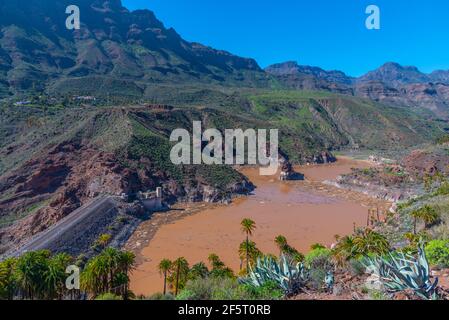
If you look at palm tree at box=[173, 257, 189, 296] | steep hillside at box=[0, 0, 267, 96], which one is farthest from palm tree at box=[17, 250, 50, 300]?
steep hillside at box=[0, 0, 267, 96]

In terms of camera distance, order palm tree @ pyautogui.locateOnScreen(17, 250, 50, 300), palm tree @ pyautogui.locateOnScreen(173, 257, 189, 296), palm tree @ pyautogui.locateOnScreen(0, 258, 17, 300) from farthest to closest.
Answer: palm tree @ pyautogui.locateOnScreen(173, 257, 189, 296) < palm tree @ pyautogui.locateOnScreen(17, 250, 50, 300) < palm tree @ pyautogui.locateOnScreen(0, 258, 17, 300)

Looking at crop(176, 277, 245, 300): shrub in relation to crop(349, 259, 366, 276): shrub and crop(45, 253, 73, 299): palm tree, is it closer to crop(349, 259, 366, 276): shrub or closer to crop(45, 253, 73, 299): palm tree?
crop(349, 259, 366, 276): shrub

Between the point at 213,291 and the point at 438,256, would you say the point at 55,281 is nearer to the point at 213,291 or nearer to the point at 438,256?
the point at 213,291

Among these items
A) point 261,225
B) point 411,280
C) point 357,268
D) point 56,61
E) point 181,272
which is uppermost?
point 56,61

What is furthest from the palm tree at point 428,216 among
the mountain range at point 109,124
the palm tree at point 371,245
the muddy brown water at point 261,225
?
the mountain range at point 109,124

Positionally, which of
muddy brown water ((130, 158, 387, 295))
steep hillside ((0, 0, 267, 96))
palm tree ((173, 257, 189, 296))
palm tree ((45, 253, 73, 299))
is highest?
steep hillside ((0, 0, 267, 96))

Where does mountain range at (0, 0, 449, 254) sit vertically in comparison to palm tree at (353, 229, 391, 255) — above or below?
above

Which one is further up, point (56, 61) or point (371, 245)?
point (56, 61)

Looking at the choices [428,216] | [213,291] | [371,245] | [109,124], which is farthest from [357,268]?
[109,124]

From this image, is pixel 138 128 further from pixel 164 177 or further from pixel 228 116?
pixel 228 116
